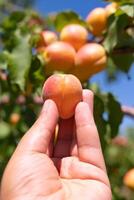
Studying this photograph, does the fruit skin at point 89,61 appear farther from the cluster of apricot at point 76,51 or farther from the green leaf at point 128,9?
the green leaf at point 128,9

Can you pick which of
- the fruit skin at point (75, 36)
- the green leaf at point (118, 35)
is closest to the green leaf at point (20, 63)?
the fruit skin at point (75, 36)

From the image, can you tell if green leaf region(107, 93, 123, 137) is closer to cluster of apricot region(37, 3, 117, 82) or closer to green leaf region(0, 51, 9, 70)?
cluster of apricot region(37, 3, 117, 82)

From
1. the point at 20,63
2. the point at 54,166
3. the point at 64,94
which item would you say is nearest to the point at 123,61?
the point at 20,63

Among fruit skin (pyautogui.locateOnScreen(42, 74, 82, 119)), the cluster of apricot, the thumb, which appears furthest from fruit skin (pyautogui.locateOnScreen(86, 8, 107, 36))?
the thumb

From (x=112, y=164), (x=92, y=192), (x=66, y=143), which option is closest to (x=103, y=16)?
(x=66, y=143)

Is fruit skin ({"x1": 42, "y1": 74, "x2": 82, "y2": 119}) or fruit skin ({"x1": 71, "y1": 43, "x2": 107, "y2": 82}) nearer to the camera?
fruit skin ({"x1": 42, "y1": 74, "x2": 82, "y2": 119})

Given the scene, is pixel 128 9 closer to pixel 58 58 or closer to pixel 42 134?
pixel 58 58
